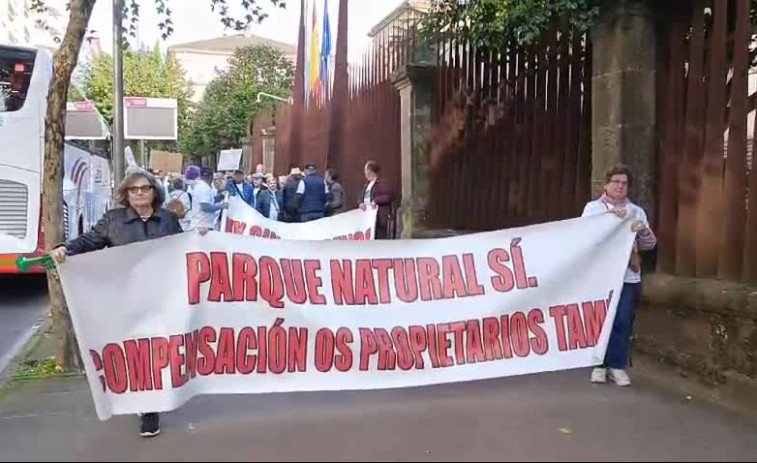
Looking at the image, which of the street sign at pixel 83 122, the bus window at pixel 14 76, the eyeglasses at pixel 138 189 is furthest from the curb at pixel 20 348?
the street sign at pixel 83 122

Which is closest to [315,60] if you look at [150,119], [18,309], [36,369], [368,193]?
[150,119]

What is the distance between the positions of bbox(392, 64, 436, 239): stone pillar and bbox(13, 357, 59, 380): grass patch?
16.1ft

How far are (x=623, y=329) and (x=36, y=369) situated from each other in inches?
174

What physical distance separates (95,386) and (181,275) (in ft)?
2.44

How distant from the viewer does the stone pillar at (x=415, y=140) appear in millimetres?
10453

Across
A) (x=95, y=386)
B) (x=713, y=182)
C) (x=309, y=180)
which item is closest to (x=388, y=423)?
(x=95, y=386)

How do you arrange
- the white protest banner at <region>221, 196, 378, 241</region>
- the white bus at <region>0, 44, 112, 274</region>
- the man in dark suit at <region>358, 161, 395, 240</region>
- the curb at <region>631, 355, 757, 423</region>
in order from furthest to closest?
the white bus at <region>0, 44, 112, 274</region>, the man in dark suit at <region>358, 161, 395, 240</region>, the white protest banner at <region>221, 196, 378, 241</region>, the curb at <region>631, 355, 757, 423</region>

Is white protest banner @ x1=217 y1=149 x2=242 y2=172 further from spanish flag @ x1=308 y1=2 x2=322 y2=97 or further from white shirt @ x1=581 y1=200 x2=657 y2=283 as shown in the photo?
white shirt @ x1=581 y1=200 x2=657 y2=283

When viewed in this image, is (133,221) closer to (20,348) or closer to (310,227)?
(20,348)

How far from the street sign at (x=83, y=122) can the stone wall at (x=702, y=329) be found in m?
10.7

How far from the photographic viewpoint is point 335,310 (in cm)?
501

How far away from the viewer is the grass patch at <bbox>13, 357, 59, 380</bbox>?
6465 mm

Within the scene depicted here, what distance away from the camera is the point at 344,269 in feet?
16.6

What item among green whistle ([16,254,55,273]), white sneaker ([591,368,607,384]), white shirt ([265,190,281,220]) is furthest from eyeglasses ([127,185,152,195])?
white shirt ([265,190,281,220])
